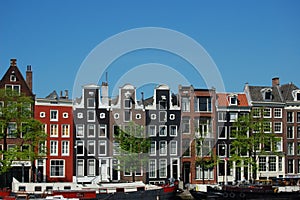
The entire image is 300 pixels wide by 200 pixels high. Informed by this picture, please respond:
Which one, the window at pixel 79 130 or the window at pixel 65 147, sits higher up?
the window at pixel 79 130

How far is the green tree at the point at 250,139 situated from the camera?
180 feet

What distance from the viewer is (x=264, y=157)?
199 ft

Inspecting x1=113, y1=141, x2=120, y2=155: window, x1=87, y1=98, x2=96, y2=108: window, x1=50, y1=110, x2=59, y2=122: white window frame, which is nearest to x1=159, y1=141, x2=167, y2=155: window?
x1=113, y1=141, x2=120, y2=155: window

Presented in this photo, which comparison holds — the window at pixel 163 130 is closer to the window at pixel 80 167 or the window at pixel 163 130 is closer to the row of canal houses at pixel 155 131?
the row of canal houses at pixel 155 131

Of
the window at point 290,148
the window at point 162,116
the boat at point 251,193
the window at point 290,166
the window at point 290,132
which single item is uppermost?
the window at point 162,116

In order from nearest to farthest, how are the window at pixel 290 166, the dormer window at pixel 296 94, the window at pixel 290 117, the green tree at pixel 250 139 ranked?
the green tree at pixel 250 139, the window at pixel 290 166, the window at pixel 290 117, the dormer window at pixel 296 94

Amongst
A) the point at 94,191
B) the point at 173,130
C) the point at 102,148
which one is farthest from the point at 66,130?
the point at 94,191

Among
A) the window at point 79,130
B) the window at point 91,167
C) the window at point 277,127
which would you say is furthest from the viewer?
the window at point 277,127

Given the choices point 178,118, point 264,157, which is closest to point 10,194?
point 178,118

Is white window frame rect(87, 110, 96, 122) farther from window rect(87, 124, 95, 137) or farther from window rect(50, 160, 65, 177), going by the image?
window rect(50, 160, 65, 177)

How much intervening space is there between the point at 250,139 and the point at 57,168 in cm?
1785

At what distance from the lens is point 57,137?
54.8 metres

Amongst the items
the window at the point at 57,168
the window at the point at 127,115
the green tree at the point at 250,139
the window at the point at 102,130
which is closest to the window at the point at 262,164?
the green tree at the point at 250,139

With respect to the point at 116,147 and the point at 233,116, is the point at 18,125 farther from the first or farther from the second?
the point at 233,116
